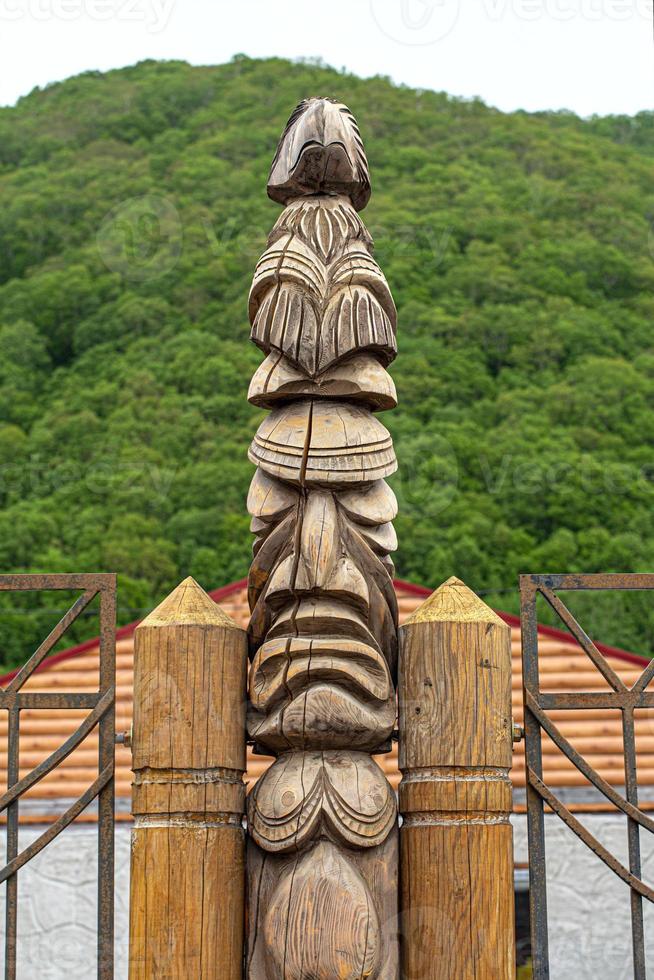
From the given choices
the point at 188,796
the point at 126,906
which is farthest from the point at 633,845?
the point at 126,906

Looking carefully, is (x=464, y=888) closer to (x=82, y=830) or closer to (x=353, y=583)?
(x=353, y=583)

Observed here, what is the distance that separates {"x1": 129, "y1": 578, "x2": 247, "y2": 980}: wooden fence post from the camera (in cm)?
427

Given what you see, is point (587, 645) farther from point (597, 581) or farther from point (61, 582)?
point (61, 582)

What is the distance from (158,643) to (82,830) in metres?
7.78

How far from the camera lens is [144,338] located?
36.8 metres

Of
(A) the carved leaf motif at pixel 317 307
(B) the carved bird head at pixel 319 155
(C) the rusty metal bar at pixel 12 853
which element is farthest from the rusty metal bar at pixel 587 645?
(C) the rusty metal bar at pixel 12 853

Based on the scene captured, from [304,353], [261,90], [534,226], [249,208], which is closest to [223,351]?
[249,208]

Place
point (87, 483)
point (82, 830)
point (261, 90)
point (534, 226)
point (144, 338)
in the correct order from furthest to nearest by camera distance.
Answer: point (261, 90)
point (534, 226)
point (144, 338)
point (87, 483)
point (82, 830)

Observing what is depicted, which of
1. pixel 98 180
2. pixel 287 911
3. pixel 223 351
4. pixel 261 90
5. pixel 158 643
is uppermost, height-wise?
pixel 261 90

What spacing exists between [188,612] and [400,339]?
3111 cm

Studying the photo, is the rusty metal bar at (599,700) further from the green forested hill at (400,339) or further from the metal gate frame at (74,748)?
the green forested hill at (400,339)

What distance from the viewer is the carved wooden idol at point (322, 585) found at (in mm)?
4242

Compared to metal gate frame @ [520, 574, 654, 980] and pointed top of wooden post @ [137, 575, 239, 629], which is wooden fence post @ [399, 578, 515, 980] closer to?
metal gate frame @ [520, 574, 654, 980]

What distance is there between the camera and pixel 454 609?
15.0 ft
